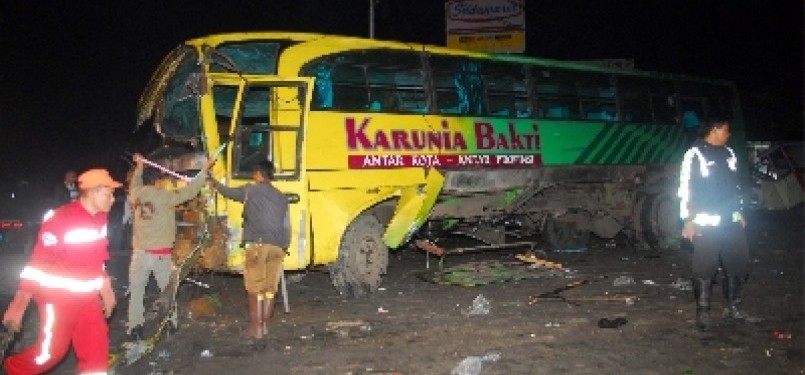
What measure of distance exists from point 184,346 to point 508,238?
23.7 feet

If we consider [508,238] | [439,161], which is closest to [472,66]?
[439,161]

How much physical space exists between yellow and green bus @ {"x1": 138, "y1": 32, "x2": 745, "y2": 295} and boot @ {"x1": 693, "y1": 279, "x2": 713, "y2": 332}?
10.8 feet

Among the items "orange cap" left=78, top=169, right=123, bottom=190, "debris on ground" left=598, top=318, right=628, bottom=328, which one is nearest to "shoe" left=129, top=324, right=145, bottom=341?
"orange cap" left=78, top=169, right=123, bottom=190

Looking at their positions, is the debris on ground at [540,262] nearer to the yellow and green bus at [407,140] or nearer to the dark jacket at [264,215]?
the yellow and green bus at [407,140]

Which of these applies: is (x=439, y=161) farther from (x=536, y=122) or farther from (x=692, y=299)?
(x=692, y=299)

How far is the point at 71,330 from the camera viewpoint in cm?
410

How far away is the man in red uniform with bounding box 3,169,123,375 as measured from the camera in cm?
400

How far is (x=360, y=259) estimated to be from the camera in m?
8.25

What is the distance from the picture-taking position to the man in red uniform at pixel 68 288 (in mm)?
4004

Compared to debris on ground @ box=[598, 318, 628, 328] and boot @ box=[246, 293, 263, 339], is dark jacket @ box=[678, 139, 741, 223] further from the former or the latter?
boot @ box=[246, 293, 263, 339]

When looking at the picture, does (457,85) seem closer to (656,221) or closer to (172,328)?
(172,328)

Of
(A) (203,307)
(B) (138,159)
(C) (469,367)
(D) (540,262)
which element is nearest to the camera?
(C) (469,367)

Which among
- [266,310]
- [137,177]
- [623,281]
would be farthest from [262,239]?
[623,281]

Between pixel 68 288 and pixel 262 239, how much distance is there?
248cm
